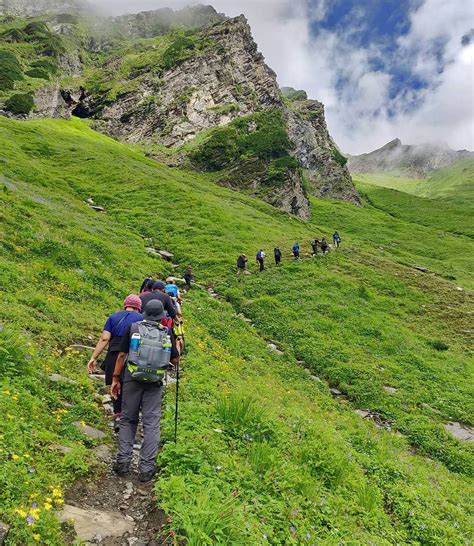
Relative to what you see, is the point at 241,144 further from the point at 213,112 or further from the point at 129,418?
the point at 129,418

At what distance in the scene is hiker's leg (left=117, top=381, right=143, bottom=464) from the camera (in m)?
7.38

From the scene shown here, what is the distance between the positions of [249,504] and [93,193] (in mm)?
46443

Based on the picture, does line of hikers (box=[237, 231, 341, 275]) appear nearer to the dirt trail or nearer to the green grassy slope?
the dirt trail

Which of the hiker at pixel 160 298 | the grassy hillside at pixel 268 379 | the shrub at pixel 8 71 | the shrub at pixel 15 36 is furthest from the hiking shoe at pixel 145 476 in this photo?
the shrub at pixel 15 36

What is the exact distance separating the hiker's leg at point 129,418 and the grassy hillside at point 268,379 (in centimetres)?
64

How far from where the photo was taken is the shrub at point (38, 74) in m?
111

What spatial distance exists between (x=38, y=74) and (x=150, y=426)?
128079mm

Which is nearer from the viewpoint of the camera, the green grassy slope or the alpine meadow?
the alpine meadow

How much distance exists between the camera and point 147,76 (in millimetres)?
124625

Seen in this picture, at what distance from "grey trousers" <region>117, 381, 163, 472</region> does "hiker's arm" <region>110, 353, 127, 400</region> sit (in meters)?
0.46

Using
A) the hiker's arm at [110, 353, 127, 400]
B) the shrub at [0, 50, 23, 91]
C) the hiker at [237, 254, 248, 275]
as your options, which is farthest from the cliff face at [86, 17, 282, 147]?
the hiker's arm at [110, 353, 127, 400]

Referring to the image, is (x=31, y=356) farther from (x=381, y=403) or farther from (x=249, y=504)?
(x=381, y=403)

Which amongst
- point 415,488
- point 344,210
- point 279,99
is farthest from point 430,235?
point 415,488

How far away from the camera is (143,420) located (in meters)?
7.63
